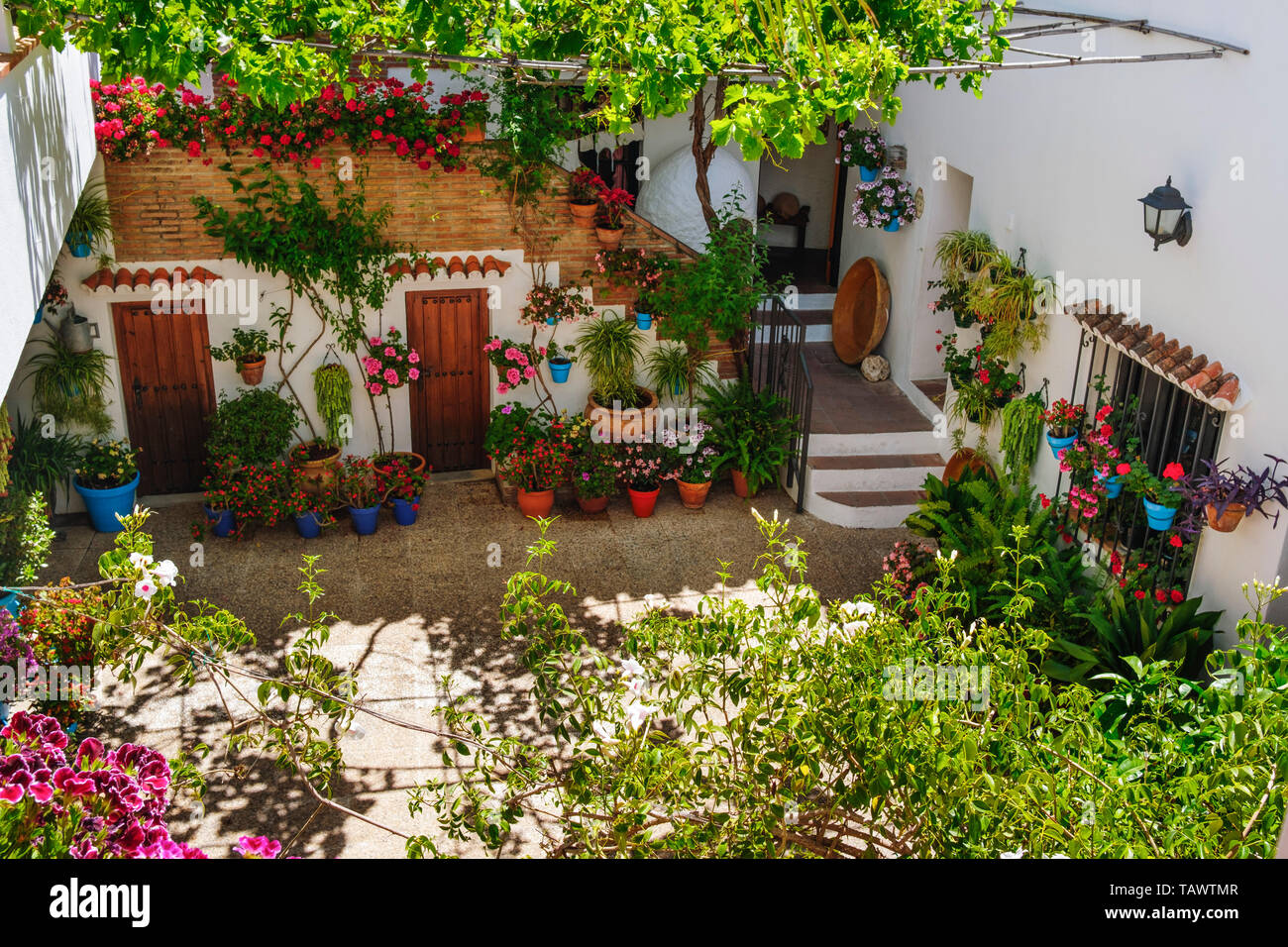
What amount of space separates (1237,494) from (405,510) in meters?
6.42

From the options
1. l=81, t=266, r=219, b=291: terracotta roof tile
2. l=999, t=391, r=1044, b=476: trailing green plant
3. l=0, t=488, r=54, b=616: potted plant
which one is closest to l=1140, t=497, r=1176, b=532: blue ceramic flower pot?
l=999, t=391, r=1044, b=476: trailing green plant

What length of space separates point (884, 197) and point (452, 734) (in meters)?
8.88

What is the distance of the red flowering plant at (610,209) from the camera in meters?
10.0

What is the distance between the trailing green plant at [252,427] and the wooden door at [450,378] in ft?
4.11

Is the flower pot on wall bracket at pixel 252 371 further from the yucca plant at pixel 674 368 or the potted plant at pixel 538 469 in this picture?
the yucca plant at pixel 674 368

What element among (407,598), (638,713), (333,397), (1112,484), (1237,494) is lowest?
(407,598)

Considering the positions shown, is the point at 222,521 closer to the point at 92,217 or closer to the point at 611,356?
the point at 92,217

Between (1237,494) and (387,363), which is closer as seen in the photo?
(1237,494)

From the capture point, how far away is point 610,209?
10.0 m

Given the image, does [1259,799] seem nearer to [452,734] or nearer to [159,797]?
[452,734]

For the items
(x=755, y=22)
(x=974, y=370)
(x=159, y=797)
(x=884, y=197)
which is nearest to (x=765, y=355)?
(x=884, y=197)

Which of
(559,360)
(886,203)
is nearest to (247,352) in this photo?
(559,360)

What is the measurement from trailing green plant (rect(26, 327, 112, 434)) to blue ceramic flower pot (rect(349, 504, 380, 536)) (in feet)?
7.48

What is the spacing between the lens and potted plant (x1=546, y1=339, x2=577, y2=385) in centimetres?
1038
